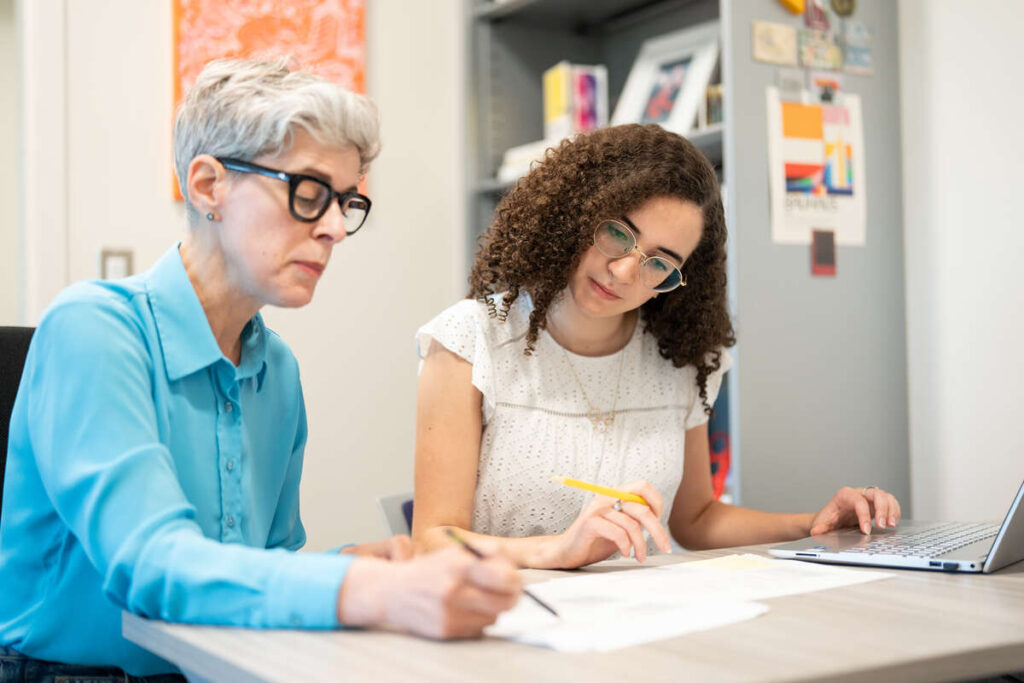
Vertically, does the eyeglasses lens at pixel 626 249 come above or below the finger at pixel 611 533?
above

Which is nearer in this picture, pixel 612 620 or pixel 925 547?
pixel 612 620

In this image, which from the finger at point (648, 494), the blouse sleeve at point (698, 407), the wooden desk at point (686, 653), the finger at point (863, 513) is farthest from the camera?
the blouse sleeve at point (698, 407)

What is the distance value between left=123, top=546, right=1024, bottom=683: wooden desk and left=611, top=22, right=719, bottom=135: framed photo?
165 centimetres

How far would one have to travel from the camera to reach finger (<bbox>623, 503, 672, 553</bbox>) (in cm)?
116

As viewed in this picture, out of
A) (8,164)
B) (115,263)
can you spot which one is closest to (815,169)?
(115,263)

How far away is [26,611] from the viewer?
1.06m

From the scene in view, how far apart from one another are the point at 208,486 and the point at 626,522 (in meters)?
0.47

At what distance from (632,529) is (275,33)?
199 centimetres

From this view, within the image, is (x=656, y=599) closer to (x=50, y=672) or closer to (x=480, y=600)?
(x=480, y=600)

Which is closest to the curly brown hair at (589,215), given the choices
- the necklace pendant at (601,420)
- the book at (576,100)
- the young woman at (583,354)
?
the young woman at (583,354)

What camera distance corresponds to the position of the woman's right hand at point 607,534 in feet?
3.85

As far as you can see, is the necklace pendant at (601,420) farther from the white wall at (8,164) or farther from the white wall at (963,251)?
the white wall at (8,164)

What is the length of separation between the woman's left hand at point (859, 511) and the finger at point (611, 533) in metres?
0.48

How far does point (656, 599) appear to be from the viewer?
3.25 ft
